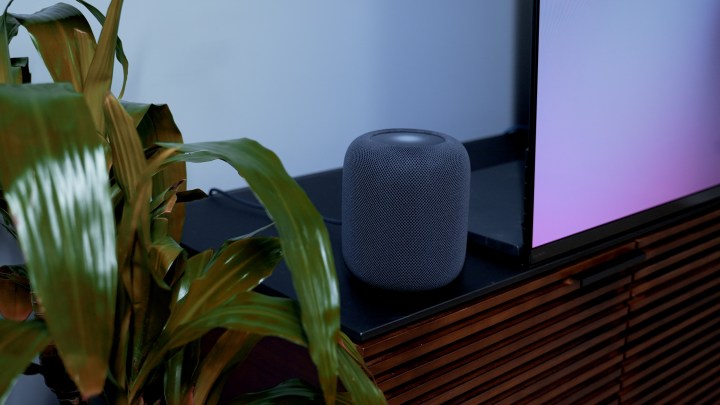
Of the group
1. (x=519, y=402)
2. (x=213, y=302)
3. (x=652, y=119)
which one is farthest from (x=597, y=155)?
(x=213, y=302)

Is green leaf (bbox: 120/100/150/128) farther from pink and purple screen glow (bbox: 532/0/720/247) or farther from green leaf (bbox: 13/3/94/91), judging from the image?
pink and purple screen glow (bbox: 532/0/720/247)

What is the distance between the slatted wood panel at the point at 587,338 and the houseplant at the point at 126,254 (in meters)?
0.24

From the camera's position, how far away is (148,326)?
0.77m

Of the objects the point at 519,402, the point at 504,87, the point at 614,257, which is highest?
the point at 504,87

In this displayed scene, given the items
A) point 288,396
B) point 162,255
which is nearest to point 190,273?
point 162,255

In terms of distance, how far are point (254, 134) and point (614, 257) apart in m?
0.64

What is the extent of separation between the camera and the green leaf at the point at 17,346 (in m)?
0.55

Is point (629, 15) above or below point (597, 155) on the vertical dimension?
above

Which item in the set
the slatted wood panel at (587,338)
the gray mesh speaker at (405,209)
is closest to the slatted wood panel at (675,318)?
the slatted wood panel at (587,338)

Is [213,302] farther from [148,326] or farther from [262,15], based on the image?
[262,15]

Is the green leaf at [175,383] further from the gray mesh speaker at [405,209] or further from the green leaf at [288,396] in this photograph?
the gray mesh speaker at [405,209]

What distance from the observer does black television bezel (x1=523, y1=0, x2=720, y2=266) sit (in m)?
1.05

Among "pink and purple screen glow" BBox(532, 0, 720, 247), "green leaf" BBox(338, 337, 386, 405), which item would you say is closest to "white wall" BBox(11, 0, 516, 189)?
"pink and purple screen glow" BBox(532, 0, 720, 247)

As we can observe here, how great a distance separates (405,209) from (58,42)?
0.45 meters
